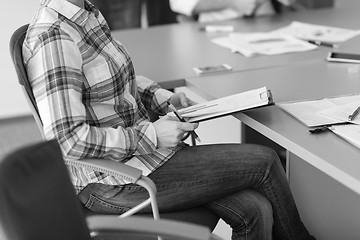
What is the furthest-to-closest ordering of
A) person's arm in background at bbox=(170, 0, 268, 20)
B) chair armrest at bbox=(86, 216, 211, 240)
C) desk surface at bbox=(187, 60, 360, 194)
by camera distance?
person's arm in background at bbox=(170, 0, 268, 20) → desk surface at bbox=(187, 60, 360, 194) → chair armrest at bbox=(86, 216, 211, 240)

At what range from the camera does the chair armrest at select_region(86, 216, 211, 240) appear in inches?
51.2

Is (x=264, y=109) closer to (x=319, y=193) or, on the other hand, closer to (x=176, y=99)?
(x=176, y=99)

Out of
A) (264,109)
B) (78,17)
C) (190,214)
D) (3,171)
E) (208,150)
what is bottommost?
(190,214)

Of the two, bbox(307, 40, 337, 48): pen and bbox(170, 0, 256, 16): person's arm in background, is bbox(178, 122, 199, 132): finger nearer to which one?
bbox(307, 40, 337, 48): pen

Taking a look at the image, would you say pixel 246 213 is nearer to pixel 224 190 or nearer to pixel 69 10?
pixel 224 190

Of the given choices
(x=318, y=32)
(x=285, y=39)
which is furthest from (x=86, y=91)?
(x=318, y=32)

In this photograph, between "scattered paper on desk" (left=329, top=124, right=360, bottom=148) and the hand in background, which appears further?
the hand in background

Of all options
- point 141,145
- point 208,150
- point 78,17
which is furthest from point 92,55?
point 208,150

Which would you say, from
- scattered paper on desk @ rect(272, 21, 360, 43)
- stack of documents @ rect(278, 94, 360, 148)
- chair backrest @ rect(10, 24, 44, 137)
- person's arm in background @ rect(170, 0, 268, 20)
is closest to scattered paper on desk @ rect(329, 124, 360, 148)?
stack of documents @ rect(278, 94, 360, 148)

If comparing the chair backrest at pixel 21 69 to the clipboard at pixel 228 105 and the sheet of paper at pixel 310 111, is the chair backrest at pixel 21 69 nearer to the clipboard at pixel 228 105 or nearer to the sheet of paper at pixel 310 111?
the clipboard at pixel 228 105

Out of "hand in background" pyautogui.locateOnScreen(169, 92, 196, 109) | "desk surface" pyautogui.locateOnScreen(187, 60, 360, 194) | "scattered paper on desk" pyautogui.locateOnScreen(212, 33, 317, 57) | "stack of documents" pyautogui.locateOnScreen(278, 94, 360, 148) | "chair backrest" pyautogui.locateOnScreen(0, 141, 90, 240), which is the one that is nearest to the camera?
"chair backrest" pyautogui.locateOnScreen(0, 141, 90, 240)

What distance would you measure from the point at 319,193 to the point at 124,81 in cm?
84

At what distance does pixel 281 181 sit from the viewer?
1847mm

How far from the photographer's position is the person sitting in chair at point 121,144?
160 centimetres
